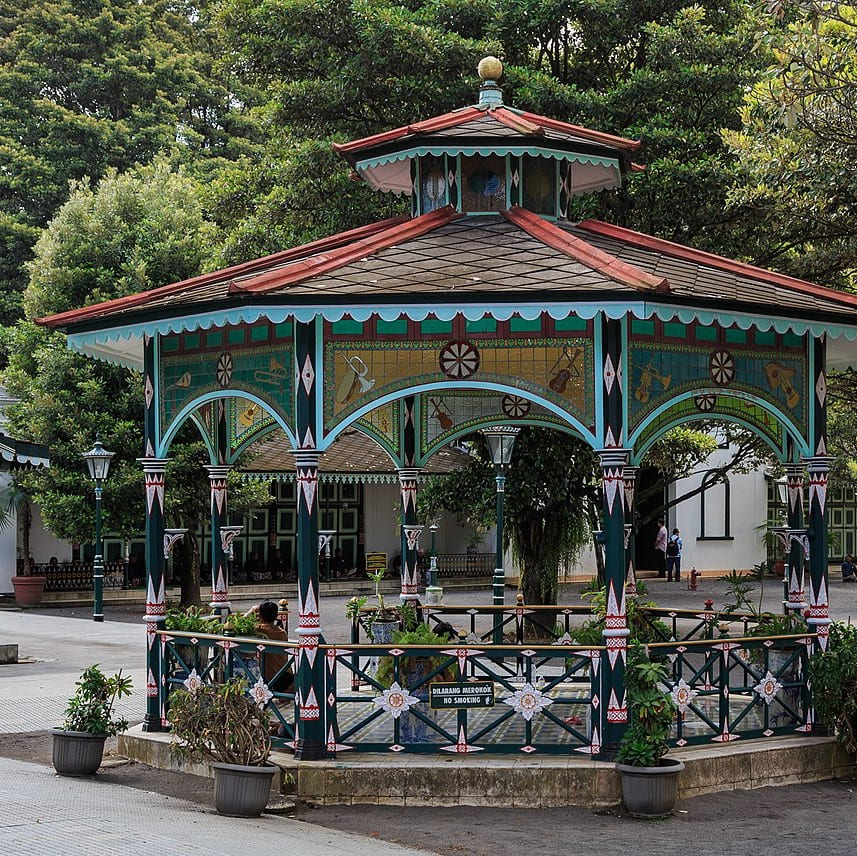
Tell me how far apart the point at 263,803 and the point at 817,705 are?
5.15 metres

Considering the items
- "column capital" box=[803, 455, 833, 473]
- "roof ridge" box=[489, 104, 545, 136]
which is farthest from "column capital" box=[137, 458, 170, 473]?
"column capital" box=[803, 455, 833, 473]

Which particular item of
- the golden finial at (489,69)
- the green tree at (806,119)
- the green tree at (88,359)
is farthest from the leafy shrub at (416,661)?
the green tree at (88,359)

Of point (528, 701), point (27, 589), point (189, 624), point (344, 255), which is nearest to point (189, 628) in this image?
point (189, 624)

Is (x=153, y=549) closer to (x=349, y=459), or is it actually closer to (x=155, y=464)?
(x=155, y=464)

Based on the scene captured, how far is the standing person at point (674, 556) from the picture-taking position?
136ft

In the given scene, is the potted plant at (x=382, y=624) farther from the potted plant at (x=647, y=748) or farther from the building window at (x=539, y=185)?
the building window at (x=539, y=185)

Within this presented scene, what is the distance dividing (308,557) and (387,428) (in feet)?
12.8

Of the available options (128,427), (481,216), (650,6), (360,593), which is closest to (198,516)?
(128,427)

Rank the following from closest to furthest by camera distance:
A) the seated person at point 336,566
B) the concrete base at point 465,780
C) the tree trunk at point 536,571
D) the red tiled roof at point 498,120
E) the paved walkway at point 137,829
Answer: the paved walkway at point 137,829, the concrete base at point 465,780, the red tiled roof at point 498,120, the tree trunk at point 536,571, the seated person at point 336,566

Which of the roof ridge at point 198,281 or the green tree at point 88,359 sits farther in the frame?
the green tree at point 88,359

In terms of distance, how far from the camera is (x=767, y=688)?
38.9 ft

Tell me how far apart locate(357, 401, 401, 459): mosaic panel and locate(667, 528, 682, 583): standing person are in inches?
1095

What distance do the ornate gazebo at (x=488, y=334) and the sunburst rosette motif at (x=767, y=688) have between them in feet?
2.54

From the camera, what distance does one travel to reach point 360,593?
123 ft
